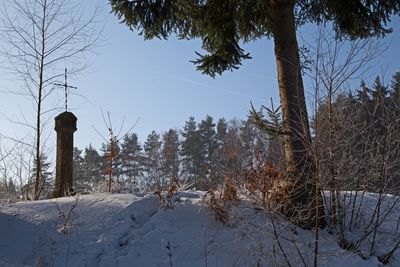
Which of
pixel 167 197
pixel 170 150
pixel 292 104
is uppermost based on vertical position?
pixel 170 150

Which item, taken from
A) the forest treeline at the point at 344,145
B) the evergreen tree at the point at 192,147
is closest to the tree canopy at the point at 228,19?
the forest treeline at the point at 344,145

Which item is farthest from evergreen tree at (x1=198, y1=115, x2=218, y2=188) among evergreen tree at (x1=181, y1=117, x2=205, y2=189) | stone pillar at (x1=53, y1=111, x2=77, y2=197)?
stone pillar at (x1=53, y1=111, x2=77, y2=197)

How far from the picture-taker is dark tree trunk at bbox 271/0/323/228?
571cm

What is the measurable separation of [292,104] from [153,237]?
9.22 feet

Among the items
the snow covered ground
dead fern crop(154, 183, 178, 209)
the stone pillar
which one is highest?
the stone pillar

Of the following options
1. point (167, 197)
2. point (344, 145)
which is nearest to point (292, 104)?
point (344, 145)

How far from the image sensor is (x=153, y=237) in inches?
223

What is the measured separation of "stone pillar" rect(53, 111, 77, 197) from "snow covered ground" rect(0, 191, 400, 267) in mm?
1262

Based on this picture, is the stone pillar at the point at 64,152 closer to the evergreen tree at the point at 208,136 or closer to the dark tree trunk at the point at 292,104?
the dark tree trunk at the point at 292,104

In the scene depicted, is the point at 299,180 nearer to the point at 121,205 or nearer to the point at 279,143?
the point at 279,143

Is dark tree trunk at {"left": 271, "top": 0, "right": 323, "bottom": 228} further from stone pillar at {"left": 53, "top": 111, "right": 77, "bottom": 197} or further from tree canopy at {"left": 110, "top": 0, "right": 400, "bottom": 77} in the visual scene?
stone pillar at {"left": 53, "top": 111, "right": 77, "bottom": 197}

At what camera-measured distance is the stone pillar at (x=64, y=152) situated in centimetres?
785

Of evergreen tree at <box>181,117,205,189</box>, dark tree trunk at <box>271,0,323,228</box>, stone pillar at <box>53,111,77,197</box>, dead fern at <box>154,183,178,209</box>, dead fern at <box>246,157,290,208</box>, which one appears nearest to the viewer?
dead fern at <box>246,157,290,208</box>

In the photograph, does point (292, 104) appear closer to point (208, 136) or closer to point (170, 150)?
point (170, 150)
